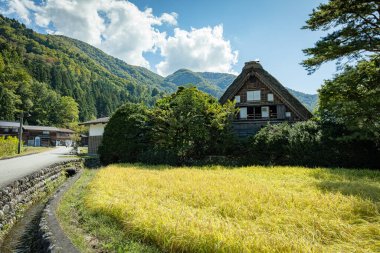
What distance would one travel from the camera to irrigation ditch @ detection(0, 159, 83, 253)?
15.0 feet

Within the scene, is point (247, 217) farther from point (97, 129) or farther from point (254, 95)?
point (97, 129)

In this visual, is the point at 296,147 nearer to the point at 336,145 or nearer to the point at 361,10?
the point at 336,145

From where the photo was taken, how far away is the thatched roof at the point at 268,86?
2553 centimetres

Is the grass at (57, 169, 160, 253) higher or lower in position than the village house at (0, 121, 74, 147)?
lower

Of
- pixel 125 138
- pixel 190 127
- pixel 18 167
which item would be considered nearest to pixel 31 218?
pixel 18 167

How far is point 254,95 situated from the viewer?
27.2 m

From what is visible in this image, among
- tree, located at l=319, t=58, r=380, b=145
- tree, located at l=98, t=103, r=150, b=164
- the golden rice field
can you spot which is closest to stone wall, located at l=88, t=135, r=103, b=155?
tree, located at l=98, t=103, r=150, b=164

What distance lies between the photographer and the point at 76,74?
126 metres

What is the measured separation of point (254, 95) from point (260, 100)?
871 millimetres

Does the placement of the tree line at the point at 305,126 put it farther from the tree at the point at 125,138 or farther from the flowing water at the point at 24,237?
the flowing water at the point at 24,237

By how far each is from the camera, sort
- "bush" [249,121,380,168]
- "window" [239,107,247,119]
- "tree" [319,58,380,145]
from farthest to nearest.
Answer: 1. "window" [239,107,247,119]
2. "bush" [249,121,380,168]
3. "tree" [319,58,380,145]

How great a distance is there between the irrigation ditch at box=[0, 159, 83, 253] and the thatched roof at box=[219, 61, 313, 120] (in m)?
20.5

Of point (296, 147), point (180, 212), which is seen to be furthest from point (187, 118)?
point (180, 212)

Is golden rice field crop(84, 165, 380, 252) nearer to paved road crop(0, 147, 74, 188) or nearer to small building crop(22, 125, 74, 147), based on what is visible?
paved road crop(0, 147, 74, 188)
